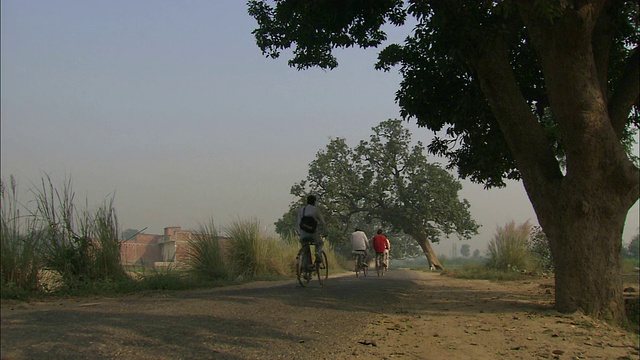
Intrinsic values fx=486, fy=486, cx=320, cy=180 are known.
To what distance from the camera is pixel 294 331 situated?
524 centimetres

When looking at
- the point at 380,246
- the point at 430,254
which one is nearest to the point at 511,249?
the point at 380,246

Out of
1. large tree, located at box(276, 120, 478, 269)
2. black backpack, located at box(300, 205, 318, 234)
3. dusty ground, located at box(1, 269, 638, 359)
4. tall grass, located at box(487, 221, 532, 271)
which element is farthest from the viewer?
large tree, located at box(276, 120, 478, 269)

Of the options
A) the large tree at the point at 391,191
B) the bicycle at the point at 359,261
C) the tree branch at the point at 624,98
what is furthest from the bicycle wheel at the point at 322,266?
the large tree at the point at 391,191

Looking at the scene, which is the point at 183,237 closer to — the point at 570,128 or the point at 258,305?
the point at 258,305

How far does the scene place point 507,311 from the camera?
7488mm

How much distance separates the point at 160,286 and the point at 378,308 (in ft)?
14.9

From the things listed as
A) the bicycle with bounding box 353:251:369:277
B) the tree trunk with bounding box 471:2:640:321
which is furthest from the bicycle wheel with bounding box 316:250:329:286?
the bicycle with bounding box 353:251:369:277

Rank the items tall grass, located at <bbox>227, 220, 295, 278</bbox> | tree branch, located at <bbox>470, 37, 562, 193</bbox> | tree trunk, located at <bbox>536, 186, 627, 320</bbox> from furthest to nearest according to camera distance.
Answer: tall grass, located at <bbox>227, 220, 295, 278</bbox> < tree branch, located at <bbox>470, 37, 562, 193</bbox> < tree trunk, located at <bbox>536, 186, 627, 320</bbox>

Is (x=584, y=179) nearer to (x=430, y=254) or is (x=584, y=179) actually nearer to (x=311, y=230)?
(x=311, y=230)

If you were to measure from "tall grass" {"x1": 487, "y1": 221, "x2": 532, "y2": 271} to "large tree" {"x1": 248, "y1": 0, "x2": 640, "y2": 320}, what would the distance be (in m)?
9.45

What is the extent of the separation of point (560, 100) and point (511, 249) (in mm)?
12605

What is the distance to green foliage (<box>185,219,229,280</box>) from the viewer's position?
40.5 ft

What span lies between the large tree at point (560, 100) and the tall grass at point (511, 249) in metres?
9.45

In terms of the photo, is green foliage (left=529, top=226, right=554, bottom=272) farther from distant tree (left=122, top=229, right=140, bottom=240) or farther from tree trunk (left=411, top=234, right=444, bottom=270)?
tree trunk (left=411, top=234, right=444, bottom=270)
